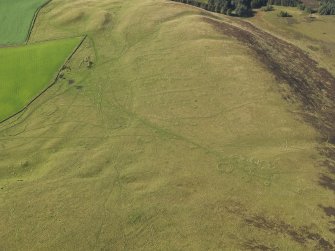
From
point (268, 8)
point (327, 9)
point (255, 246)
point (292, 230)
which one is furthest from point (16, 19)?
point (327, 9)

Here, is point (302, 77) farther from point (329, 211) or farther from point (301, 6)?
point (301, 6)

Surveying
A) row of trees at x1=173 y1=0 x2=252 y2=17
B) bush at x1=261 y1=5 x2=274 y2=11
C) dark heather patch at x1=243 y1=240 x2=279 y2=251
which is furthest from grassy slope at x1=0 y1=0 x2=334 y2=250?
bush at x1=261 y1=5 x2=274 y2=11

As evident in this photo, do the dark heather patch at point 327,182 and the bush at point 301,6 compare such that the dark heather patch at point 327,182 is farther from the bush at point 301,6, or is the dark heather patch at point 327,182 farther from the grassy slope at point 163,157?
the bush at point 301,6

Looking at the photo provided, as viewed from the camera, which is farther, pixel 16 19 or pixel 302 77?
pixel 16 19

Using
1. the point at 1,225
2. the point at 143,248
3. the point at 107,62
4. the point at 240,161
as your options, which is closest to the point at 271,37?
the point at 107,62

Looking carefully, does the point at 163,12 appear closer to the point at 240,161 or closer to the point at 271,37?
the point at 271,37

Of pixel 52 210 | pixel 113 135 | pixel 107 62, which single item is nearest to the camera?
pixel 52 210
